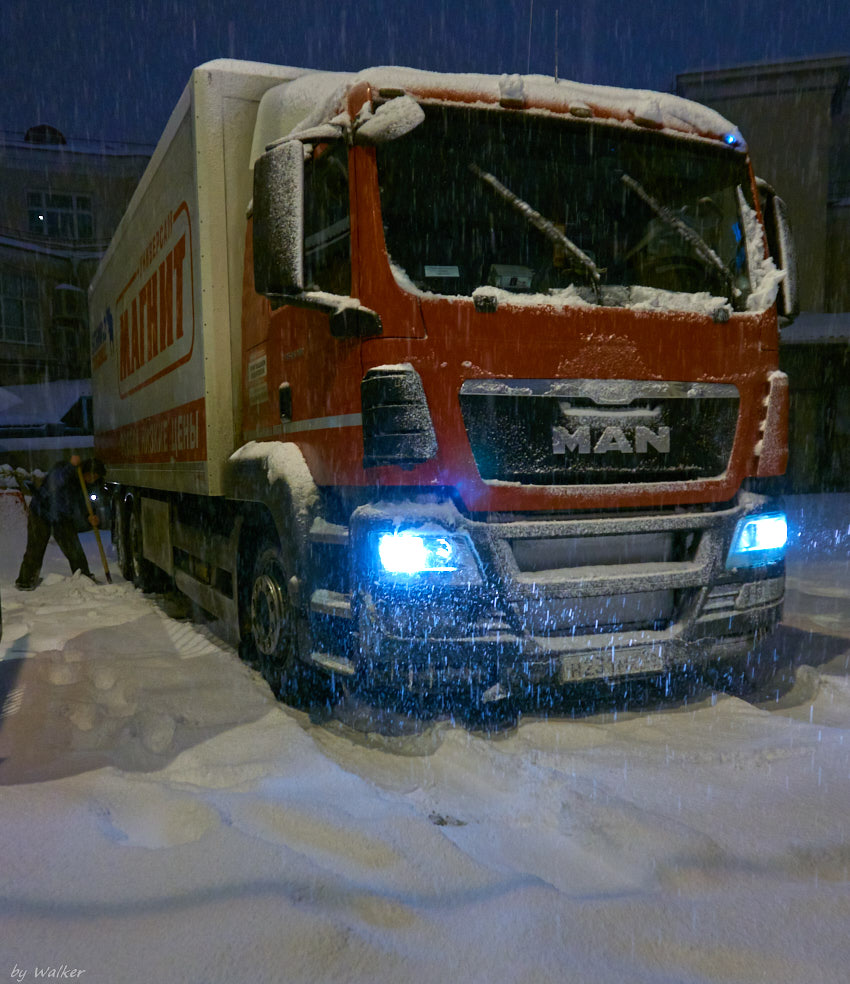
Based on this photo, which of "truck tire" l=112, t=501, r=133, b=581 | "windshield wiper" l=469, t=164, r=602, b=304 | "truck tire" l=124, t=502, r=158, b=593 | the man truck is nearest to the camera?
the man truck

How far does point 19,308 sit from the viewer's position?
1103 inches

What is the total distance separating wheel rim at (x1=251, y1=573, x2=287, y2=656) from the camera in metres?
4.25

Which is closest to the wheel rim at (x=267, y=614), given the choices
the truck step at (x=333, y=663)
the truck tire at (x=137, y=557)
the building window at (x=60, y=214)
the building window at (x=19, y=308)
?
the truck step at (x=333, y=663)

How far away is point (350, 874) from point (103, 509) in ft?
43.2

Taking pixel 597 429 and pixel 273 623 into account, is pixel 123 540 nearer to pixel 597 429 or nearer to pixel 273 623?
pixel 273 623

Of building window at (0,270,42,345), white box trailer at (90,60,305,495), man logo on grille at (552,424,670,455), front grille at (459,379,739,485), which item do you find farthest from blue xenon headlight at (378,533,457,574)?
building window at (0,270,42,345)

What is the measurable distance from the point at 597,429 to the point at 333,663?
61.4 inches

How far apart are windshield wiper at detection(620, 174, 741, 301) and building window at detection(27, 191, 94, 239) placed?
28.5 meters

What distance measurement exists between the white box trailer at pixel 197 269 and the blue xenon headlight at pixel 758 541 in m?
2.81

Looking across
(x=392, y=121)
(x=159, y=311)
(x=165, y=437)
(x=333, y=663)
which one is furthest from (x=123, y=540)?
(x=392, y=121)

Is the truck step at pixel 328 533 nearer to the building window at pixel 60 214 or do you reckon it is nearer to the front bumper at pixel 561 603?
the front bumper at pixel 561 603

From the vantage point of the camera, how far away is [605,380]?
12.0 ft

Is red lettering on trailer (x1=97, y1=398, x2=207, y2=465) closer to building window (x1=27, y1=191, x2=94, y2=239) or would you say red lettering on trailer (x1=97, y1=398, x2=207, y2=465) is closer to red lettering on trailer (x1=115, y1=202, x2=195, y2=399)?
red lettering on trailer (x1=115, y1=202, x2=195, y2=399)

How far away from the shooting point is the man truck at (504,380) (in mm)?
3449
